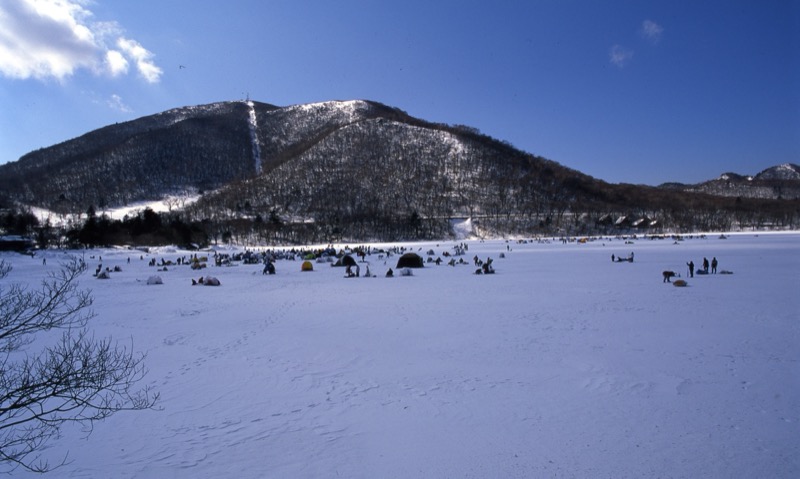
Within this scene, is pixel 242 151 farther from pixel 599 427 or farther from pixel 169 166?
pixel 599 427

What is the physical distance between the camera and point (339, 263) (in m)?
34.2

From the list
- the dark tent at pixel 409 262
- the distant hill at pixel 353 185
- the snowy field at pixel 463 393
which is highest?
the distant hill at pixel 353 185

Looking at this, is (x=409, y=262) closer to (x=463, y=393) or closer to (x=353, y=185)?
(x=463, y=393)

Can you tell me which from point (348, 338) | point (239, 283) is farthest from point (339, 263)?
point (348, 338)

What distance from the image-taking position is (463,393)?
690 centimetres

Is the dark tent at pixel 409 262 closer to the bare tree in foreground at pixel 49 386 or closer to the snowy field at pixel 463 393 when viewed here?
the snowy field at pixel 463 393

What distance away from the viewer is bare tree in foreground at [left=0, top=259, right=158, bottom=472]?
13.3 feet

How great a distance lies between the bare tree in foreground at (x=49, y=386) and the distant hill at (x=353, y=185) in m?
83.4

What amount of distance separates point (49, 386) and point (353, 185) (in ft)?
397

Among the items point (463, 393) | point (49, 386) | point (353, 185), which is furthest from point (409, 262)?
point (353, 185)

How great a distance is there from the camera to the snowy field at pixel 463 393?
495 centimetres

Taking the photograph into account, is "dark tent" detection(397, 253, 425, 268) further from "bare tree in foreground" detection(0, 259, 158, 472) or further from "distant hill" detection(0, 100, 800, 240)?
"distant hill" detection(0, 100, 800, 240)

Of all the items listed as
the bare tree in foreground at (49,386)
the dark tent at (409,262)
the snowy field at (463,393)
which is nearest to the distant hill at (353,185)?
the dark tent at (409,262)

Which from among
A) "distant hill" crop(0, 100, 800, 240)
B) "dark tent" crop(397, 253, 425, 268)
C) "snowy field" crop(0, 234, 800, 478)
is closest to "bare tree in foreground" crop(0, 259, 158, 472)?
"snowy field" crop(0, 234, 800, 478)
